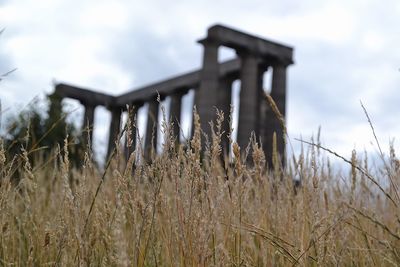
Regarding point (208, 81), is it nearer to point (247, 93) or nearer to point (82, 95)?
point (247, 93)

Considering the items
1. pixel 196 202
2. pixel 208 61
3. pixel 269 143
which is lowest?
pixel 196 202

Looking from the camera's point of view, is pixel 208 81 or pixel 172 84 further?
pixel 172 84

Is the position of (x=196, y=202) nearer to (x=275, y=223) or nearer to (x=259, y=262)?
(x=259, y=262)

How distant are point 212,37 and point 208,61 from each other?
3.28 ft

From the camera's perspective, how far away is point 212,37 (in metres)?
25.3

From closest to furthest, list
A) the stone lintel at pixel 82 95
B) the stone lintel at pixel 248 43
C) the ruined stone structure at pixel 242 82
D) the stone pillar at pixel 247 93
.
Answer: the stone lintel at pixel 248 43
the ruined stone structure at pixel 242 82
the stone pillar at pixel 247 93
the stone lintel at pixel 82 95

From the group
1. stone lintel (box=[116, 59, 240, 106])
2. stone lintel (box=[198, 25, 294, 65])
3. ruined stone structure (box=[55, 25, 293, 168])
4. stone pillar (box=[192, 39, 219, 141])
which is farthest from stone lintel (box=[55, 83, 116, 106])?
stone lintel (box=[198, 25, 294, 65])

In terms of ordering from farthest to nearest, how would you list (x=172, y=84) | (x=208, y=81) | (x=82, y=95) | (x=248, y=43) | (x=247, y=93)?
(x=82, y=95)
(x=172, y=84)
(x=247, y=93)
(x=248, y=43)
(x=208, y=81)

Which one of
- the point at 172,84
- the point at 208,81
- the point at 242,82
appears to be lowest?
the point at 208,81

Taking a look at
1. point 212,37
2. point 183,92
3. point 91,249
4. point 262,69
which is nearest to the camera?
point 91,249

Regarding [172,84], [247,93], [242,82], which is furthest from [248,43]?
[172,84]

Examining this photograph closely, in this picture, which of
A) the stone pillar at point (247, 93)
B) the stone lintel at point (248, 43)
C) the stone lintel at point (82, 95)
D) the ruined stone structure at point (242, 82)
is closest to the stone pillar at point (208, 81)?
the ruined stone structure at point (242, 82)

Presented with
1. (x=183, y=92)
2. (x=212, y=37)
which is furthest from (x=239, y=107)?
(x=183, y=92)

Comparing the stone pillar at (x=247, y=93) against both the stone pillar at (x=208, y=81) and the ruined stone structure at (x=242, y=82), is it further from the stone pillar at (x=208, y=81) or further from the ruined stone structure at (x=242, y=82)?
the stone pillar at (x=208, y=81)
